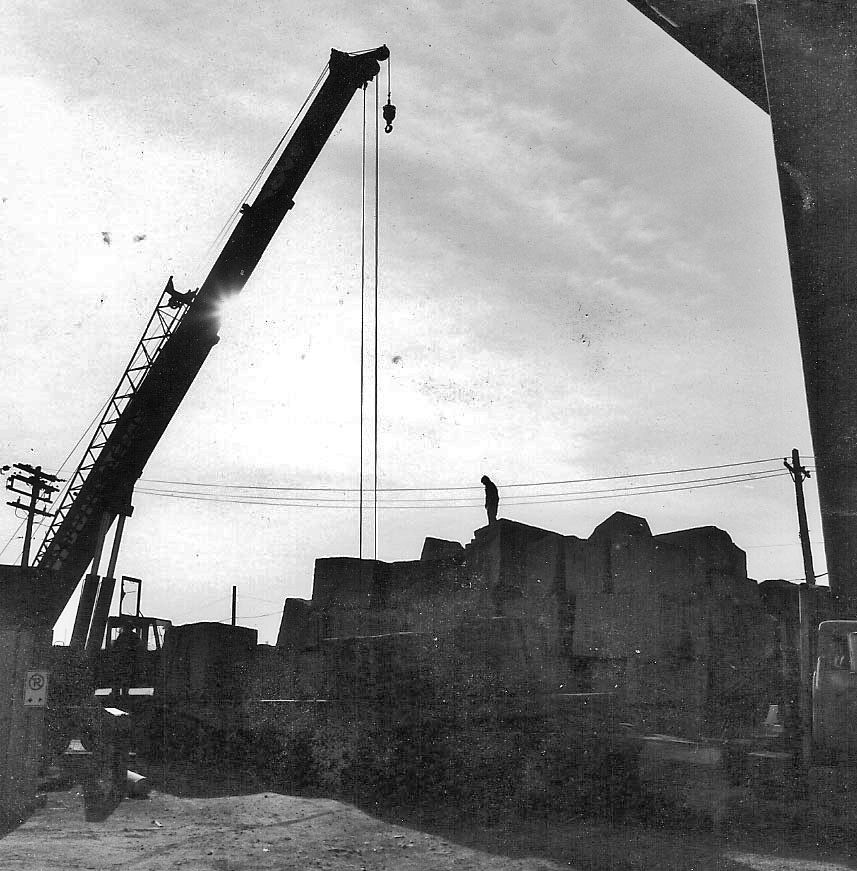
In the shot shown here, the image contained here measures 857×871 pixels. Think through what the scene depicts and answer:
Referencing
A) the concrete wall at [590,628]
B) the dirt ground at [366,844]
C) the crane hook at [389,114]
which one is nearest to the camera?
the dirt ground at [366,844]

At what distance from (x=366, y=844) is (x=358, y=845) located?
7 cm

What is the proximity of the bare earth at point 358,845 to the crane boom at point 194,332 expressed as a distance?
7.10m

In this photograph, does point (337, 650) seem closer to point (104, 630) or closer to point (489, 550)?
point (489, 550)

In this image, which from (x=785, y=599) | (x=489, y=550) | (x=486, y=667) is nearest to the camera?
(x=486, y=667)

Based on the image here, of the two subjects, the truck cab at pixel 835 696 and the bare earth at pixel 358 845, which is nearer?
the bare earth at pixel 358 845

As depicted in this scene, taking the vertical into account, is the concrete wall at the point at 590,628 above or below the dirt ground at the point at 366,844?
above

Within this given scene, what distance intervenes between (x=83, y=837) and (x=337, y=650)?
4958 mm

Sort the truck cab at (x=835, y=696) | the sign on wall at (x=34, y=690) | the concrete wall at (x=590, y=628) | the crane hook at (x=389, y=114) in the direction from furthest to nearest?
1. the crane hook at (x=389, y=114)
2. the concrete wall at (x=590, y=628)
3. the sign on wall at (x=34, y=690)
4. the truck cab at (x=835, y=696)

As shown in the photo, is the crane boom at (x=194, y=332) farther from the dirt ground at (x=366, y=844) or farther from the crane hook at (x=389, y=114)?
the dirt ground at (x=366, y=844)

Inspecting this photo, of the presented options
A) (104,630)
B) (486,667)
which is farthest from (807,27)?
(104,630)

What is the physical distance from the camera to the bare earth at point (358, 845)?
5.77 meters

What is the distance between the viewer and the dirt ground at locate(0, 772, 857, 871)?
577cm

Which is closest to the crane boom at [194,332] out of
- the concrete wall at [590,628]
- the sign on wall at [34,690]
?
the concrete wall at [590,628]

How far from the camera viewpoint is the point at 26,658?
859 centimetres
